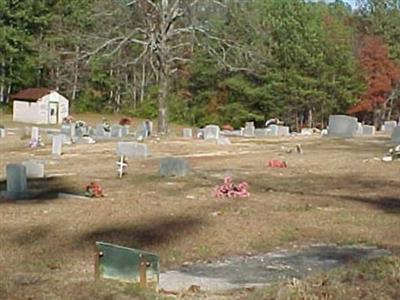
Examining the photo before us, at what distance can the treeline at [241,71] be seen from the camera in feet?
197

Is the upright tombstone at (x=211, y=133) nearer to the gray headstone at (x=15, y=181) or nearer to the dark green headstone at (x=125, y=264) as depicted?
the gray headstone at (x=15, y=181)

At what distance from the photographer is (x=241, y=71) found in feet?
188

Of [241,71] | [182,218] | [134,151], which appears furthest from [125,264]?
[241,71]

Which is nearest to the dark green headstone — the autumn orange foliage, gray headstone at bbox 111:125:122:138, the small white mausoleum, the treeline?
gray headstone at bbox 111:125:122:138

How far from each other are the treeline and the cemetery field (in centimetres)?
2512

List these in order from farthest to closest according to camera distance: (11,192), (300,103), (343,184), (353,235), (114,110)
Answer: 1. (114,110)
2. (300,103)
3. (343,184)
4. (11,192)
5. (353,235)

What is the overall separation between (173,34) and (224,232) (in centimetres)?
2870

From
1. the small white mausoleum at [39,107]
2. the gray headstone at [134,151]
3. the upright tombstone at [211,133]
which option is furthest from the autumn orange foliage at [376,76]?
the gray headstone at [134,151]

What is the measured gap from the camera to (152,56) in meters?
41.4

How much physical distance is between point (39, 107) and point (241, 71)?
14752mm

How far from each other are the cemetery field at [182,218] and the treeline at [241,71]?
2512 cm

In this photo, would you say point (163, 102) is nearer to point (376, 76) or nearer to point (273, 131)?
point (273, 131)

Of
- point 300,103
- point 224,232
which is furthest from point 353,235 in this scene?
point 300,103

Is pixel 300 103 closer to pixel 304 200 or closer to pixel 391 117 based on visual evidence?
pixel 391 117
